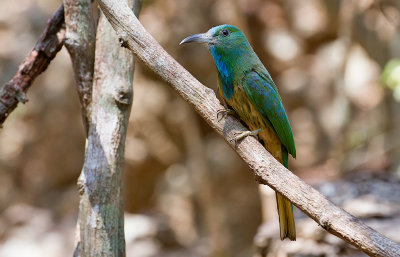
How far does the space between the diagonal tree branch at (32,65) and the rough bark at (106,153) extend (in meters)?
0.32

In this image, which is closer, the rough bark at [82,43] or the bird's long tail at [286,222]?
the bird's long tail at [286,222]

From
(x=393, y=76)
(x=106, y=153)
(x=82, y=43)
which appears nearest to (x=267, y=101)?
(x=106, y=153)

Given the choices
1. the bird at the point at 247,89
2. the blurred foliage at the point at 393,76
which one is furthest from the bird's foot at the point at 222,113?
the blurred foliage at the point at 393,76

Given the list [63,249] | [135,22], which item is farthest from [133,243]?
[135,22]

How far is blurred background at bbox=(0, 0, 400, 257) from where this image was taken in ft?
26.8

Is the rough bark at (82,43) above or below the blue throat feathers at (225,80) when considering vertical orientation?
above

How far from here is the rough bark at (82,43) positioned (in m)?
3.40

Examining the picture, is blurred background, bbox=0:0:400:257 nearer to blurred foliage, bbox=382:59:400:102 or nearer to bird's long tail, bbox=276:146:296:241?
blurred foliage, bbox=382:59:400:102

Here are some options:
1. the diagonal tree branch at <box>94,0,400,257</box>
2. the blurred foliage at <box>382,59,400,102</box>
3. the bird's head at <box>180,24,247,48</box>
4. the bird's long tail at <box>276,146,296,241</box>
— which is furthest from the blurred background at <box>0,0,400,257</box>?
the diagonal tree branch at <box>94,0,400,257</box>

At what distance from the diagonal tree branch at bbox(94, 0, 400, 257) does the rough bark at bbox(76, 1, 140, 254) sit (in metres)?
0.48

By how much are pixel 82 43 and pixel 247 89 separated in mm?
1099

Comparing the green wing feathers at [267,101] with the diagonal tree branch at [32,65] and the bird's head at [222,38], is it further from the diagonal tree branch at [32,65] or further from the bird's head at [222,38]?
the diagonal tree branch at [32,65]

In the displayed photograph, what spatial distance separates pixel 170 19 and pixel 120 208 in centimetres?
555

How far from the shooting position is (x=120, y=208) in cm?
329
